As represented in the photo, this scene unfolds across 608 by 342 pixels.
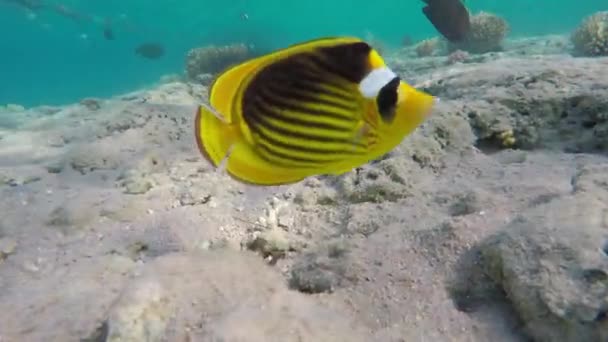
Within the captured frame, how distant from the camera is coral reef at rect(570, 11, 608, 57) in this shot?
9094 mm

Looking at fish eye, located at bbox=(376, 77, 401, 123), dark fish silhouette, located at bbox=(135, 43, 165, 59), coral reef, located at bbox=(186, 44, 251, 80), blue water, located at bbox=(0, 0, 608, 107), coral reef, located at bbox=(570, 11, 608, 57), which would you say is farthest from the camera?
blue water, located at bbox=(0, 0, 608, 107)

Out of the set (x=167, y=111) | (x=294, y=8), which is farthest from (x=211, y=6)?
(x=167, y=111)

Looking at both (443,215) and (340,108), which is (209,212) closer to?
(443,215)

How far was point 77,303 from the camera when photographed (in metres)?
2.20

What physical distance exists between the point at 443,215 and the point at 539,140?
1.33m

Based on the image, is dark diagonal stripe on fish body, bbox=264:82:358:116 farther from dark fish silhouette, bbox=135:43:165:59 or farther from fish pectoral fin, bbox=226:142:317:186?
dark fish silhouette, bbox=135:43:165:59

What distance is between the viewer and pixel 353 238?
8.32 feet

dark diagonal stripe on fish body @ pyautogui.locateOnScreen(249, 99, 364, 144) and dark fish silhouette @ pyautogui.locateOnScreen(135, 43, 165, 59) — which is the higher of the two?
dark diagonal stripe on fish body @ pyautogui.locateOnScreen(249, 99, 364, 144)

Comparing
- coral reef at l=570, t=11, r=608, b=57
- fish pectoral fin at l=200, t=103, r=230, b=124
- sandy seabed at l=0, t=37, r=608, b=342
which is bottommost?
coral reef at l=570, t=11, r=608, b=57

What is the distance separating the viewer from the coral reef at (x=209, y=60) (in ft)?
42.7

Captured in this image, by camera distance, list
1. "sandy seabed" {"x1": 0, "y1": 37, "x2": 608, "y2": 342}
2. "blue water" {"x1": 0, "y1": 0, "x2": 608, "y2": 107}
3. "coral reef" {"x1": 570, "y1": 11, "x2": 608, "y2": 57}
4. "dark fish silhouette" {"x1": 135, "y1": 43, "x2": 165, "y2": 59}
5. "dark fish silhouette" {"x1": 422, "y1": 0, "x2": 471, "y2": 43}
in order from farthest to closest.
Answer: "blue water" {"x1": 0, "y1": 0, "x2": 608, "y2": 107} → "dark fish silhouette" {"x1": 135, "y1": 43, "x2": 165, "y2": 59} → "coral reef" {"x1": 570, "y1": 11, "x2": 608, "y2": 57} → "dark fish silhouette" {"x1": 422, "y1": 0, "x2": 471, "y2": 43} → "sandy seabed" {"x1": 0, "y1": 37, "x2": 608, "y2": 342}

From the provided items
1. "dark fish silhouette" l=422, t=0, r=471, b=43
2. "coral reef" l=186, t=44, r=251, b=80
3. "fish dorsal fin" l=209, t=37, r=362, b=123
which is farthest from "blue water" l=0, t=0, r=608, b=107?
"fish dorsal fin" l=209, t=37, r=362, b=123

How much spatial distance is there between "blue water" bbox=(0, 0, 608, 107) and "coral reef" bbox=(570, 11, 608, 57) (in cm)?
1728

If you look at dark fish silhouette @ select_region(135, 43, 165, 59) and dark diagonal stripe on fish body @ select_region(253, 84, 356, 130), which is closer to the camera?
dark diagonal stripe on fish body @ select_region(253, 84, 356, 130)
